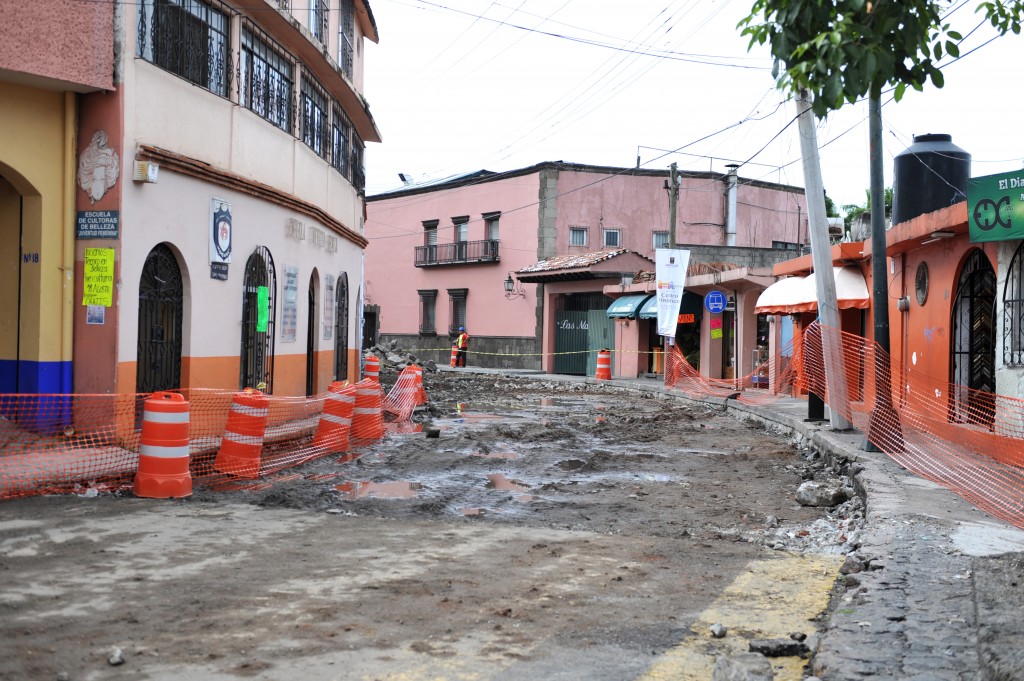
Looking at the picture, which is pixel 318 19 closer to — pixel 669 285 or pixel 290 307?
pixel 290 307

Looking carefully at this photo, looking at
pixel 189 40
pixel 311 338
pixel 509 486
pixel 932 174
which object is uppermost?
pixel 189 40

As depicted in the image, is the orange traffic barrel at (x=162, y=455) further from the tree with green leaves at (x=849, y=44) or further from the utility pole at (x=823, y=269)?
the utility pole at (x=823, y=269)

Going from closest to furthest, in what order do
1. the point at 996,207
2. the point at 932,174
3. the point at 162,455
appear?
the point at 162,455
the point at 996,207
the point at 932,174

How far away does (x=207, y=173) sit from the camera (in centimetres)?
1257

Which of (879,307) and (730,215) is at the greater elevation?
(730,215)

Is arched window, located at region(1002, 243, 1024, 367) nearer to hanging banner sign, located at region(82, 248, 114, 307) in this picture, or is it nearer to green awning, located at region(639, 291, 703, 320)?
hanging banner sign, located at region(82, 248, 114, 307)

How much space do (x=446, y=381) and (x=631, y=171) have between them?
14.8 metres

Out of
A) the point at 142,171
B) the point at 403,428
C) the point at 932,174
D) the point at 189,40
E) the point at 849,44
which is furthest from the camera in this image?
the point at 932,174

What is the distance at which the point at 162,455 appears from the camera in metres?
8.81

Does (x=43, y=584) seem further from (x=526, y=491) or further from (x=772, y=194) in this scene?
(x=772, y=194)

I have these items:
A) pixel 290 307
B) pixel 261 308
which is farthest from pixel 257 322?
pixel 290 307

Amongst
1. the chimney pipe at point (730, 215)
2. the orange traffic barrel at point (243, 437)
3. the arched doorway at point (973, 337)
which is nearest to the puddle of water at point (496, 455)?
the orange traffic barrel at point (243, 437)

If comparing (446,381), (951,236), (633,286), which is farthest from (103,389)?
(633,286)

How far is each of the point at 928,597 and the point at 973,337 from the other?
378 inches
